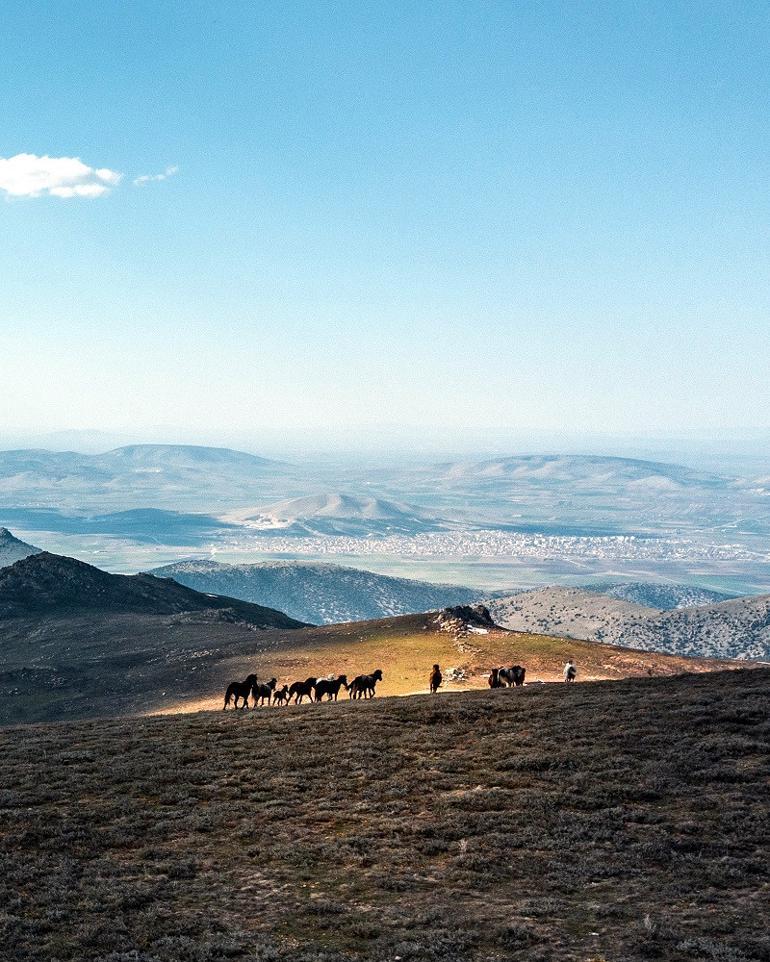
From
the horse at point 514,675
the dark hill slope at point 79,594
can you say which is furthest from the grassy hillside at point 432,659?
the dark hill slope at point 79,594

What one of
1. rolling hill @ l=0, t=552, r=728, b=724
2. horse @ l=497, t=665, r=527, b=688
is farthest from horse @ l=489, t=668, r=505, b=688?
rolling hill @ l=0, t=552, r=728, b=724

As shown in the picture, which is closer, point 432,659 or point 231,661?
point 432,659

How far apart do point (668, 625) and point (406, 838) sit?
525ft

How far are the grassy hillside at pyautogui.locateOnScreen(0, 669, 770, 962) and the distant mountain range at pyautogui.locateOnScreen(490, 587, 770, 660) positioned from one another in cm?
11773

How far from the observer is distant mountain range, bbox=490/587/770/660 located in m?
148

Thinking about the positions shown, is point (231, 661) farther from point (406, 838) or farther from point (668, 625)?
point (668, 625)

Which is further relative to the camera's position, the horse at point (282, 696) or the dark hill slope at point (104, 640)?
the dark hill slope at point (104, 640)

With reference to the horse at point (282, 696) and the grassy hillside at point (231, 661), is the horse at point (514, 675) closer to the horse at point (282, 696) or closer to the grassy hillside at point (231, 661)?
the grassy hillside at point (231, 661)

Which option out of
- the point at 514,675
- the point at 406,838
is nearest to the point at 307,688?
the point at 514,675

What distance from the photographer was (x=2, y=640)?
97.7 meters

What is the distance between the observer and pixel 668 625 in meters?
163

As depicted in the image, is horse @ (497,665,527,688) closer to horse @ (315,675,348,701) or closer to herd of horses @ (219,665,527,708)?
herd of horses @ (219,665,527,708)

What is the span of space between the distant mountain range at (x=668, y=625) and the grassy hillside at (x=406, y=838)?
117729 mm

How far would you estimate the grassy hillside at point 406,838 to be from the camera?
1269 cm
